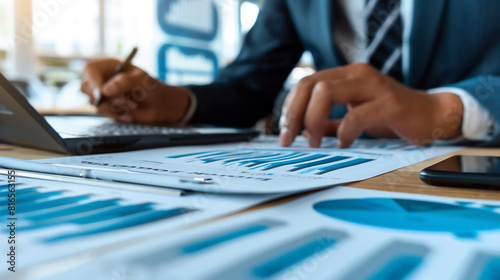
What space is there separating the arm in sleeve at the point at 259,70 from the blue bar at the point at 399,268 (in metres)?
0.71

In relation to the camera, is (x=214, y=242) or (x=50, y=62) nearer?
(x=214, y=242)

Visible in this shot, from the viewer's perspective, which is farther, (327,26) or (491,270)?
(327,26)

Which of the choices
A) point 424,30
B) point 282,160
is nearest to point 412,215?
point 282,160

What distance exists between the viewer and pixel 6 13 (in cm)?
211

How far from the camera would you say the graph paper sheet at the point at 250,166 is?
0.72 feet

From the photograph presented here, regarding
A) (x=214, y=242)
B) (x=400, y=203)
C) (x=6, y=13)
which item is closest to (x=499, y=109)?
(x=400, y=203)

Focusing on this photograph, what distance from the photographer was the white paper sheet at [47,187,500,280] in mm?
115

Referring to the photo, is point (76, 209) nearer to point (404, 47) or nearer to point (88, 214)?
point (88, 214)

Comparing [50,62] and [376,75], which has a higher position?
[50,62]

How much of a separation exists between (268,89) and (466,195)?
2.45ft

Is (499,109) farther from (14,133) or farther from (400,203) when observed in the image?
(14,133)

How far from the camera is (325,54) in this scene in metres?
0.82

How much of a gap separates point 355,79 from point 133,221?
376 millimetres

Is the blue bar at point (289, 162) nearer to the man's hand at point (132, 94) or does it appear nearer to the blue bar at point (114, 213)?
the blue bar at point (114, 213)
